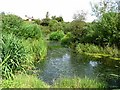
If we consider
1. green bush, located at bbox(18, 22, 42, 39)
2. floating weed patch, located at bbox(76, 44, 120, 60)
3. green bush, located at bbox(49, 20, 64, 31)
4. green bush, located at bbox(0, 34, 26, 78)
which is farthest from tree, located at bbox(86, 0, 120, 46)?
green bush, located at bbox(49, 20, 64, 31)

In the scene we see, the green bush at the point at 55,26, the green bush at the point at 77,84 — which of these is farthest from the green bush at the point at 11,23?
the green bush at the point at 55,26

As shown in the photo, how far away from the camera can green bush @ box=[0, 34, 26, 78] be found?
9898mm

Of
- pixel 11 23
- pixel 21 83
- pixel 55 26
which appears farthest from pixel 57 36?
pixel 21 83

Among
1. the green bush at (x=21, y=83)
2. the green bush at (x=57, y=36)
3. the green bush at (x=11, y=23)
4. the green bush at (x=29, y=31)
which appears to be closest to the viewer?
the green bush at (x=21, y=83)

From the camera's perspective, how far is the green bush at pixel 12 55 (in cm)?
990

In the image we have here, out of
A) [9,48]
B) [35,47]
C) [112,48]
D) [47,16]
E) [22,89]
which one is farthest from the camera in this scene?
[47,16]

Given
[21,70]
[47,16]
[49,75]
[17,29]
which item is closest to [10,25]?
[17,29]

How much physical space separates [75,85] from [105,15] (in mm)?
15158

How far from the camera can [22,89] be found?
873 cm

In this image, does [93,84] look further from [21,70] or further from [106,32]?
[106,32]

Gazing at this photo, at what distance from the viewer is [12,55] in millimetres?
10273

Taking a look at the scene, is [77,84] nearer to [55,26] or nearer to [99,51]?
[99,51]

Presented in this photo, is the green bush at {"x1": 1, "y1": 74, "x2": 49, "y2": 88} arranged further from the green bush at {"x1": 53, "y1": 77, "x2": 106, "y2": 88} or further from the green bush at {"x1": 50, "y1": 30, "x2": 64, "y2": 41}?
the green bush at {"x1": 50, "y1": 30, "x2": 64, "y2": 41}

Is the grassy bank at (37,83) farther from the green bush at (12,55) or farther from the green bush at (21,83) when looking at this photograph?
the green bush at (12,55)
